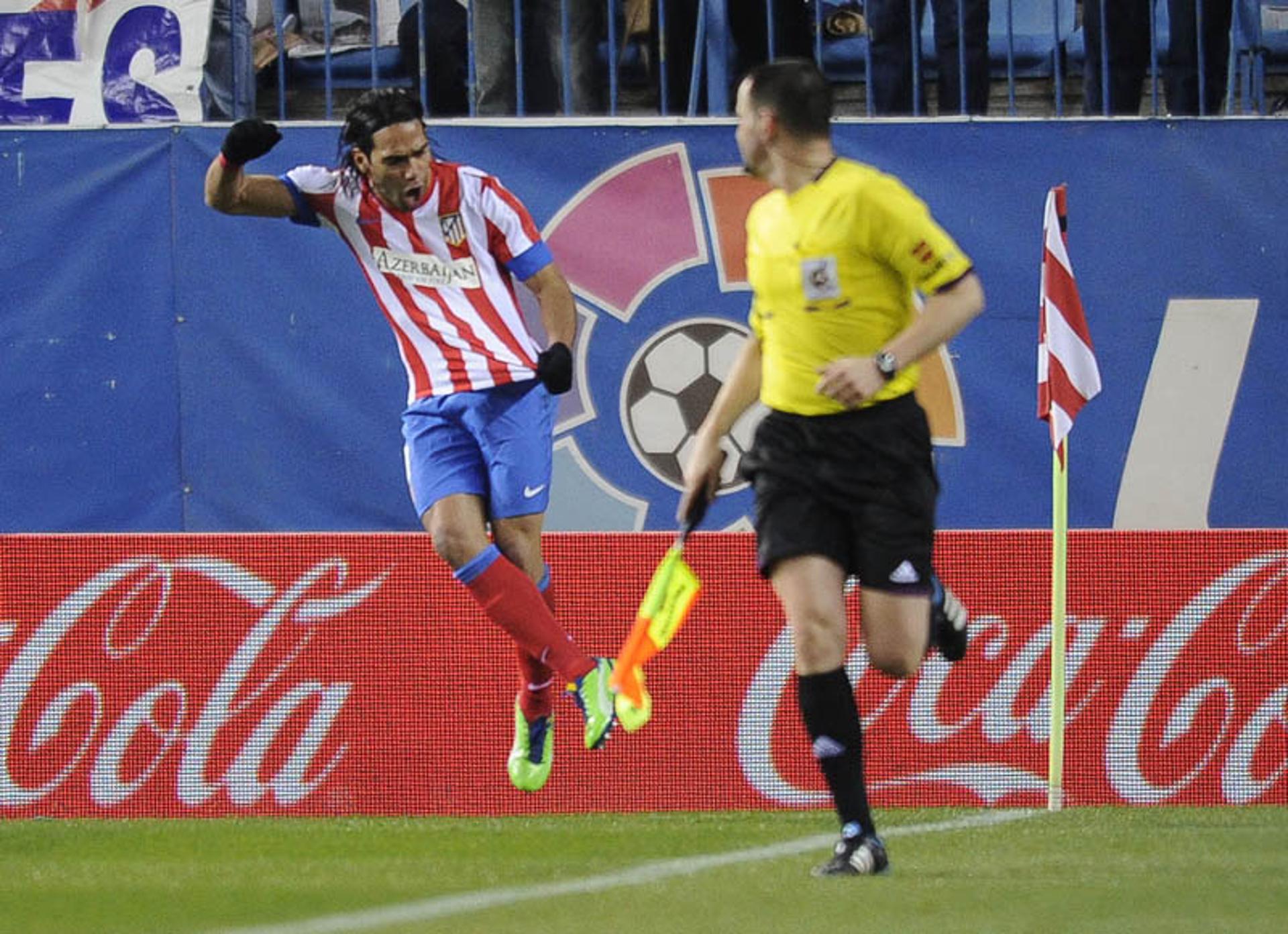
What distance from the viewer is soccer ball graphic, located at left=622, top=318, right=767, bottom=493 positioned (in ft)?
→ 32.0

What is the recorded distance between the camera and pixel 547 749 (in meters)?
6.76

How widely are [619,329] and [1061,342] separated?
2.89 m

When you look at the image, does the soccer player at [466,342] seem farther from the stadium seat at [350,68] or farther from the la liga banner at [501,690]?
the stadium seat at [350,68]

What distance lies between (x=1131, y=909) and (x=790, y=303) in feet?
5.23

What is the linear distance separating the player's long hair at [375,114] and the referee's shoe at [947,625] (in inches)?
80.4

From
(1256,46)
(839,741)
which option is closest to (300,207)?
(839,741)

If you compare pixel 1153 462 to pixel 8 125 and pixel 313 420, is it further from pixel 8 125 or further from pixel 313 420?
pixel 8 125

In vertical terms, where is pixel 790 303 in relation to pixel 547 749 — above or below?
→ above

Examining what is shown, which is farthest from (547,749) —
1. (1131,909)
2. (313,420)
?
(313,420)

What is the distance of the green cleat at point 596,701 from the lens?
6219mm

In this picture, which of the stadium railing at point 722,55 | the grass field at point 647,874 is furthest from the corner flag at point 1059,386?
the stadium railing at point 722,55

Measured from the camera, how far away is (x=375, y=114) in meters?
6.46

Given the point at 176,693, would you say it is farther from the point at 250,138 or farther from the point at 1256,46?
the point at 1256,46

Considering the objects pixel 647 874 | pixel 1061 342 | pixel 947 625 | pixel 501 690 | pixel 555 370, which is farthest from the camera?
pixel 501 690
